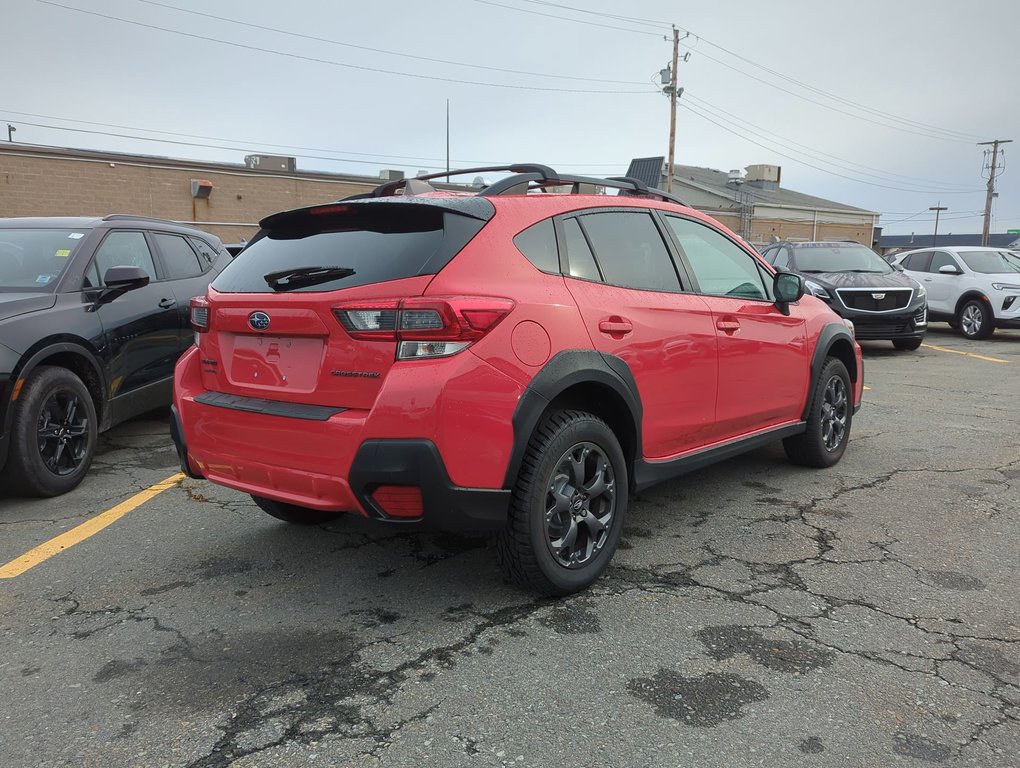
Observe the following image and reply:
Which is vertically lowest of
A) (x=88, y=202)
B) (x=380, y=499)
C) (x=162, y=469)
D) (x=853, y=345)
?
(x=162, y=469)

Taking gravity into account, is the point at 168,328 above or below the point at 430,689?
above

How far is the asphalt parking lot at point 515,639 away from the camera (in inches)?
93.0

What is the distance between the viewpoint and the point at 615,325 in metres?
3.47

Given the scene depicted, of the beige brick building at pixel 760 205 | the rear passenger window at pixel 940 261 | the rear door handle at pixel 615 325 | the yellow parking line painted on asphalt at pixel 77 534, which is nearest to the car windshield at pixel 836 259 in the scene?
the rear passenger window at pixel 940 261

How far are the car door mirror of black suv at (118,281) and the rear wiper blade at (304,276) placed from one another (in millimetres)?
2696

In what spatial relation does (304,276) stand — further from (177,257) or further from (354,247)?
(177,257)

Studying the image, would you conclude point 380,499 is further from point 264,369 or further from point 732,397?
point 732,397

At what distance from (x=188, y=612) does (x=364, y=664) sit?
3.04ft

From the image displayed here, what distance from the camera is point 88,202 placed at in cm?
2403

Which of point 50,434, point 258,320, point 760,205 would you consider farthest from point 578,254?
point 760,205

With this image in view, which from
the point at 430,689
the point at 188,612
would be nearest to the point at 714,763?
the point at 430,689

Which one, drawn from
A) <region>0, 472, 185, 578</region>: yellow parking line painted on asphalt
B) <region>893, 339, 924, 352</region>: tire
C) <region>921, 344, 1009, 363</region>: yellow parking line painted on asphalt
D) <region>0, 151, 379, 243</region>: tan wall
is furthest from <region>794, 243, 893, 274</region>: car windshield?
<region>0, 151, 379, 243</region>: tan wall

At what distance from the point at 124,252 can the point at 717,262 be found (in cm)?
451

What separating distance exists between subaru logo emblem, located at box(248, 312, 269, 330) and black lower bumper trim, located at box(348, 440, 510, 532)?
724 mm
